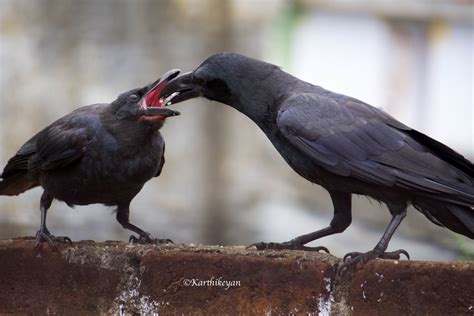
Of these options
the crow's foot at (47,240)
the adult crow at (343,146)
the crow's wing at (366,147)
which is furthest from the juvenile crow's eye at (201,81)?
the crow's foot at (47,240)

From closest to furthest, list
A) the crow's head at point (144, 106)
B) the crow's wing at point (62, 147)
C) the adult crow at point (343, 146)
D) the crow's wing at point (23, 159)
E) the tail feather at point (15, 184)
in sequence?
1. the adult crow at point (343, 146)
2. the crow's head at point (144, 106)
3. the crow's wing at point (62, 147)
4. the crow's wing at point (23, 159)
5. the tail feather at point (15, 184)

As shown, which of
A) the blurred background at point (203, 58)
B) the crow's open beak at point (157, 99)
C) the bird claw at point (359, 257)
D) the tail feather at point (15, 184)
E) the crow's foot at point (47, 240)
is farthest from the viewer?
the blurred background at point (203, 58)

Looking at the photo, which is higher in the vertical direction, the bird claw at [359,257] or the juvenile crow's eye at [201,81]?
the juvenile crow's eye at [201,81]

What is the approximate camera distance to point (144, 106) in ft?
17.2

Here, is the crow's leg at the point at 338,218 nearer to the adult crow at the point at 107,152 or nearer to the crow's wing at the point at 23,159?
the adult crow at the point at 107,152

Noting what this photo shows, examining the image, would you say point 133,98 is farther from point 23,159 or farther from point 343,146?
point 343,146

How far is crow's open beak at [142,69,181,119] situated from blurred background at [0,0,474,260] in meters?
2.74

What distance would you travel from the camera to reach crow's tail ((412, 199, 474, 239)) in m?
4.51

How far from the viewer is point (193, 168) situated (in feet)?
26.8

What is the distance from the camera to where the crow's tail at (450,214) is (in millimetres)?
4508

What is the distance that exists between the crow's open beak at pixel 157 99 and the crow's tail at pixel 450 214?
4.32ft

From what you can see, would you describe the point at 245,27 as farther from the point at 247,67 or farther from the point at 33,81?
the point at 247,67

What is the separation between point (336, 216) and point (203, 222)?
3297 mm

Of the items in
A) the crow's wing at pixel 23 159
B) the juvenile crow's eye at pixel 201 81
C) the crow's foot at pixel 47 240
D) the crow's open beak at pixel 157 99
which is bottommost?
the crow's foot at pixel 47 240
